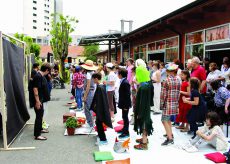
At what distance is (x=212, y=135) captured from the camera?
538 centimetres

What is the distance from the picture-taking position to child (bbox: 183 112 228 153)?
17.7 feet

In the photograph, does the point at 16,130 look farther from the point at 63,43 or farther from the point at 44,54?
the point at 44,54

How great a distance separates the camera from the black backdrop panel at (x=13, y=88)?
5.75m

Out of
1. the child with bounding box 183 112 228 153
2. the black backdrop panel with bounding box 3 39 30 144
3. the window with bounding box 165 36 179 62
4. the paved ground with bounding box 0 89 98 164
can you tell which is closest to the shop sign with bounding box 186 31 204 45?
the window with bounding box 165 36 179 62

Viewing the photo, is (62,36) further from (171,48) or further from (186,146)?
(186,146)

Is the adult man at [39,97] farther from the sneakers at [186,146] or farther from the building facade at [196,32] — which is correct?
the building facade at [196,32]

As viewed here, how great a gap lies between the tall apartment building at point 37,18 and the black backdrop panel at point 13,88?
9353 centimetres

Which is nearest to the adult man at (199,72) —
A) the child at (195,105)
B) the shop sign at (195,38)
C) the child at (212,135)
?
the child at (195,105)

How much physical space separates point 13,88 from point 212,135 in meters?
4.67

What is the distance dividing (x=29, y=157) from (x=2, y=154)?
24.4 inches

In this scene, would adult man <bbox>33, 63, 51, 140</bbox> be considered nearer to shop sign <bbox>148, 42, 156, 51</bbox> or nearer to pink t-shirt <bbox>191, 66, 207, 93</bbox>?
pink t-shirt <bbox>191, 66, 207, 93</bbox>

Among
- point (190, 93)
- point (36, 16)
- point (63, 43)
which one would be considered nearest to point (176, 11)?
point (190, 93)

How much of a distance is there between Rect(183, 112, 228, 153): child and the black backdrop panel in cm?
393

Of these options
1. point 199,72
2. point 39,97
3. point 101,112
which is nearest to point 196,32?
point 199,72
